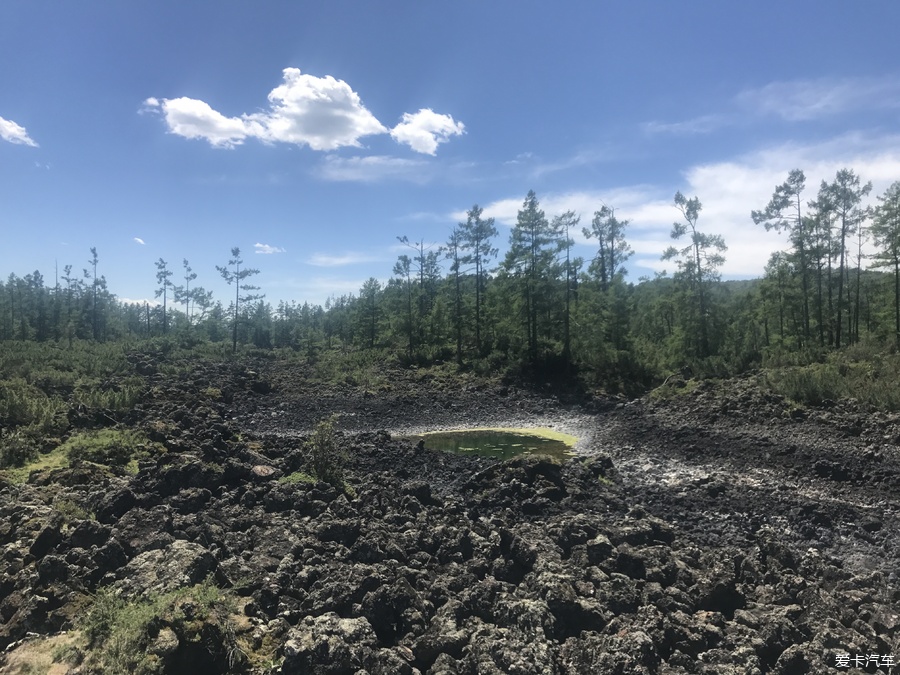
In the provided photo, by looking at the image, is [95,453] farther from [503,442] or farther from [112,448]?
[503,442]

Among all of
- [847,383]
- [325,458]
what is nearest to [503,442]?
[325,458]

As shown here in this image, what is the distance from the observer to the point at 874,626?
277 inches

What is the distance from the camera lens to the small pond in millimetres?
22859

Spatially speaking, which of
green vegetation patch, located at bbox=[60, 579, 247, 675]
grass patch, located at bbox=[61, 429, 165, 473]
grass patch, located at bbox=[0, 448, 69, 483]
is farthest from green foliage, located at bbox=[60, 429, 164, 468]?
green vegetation patch, located at bbox=[60, 579, 247, 675]

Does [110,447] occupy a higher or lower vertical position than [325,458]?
higher

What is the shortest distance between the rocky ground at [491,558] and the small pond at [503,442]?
12.0ft

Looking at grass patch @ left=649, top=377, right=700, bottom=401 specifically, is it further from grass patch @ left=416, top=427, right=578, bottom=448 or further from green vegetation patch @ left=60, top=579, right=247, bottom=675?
green vegetation patch @ left=60, top=579, right=247, bottom=675

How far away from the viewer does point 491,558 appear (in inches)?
375

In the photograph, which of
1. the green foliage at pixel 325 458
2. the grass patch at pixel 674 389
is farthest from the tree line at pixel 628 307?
the green foliage at pixel 325 458

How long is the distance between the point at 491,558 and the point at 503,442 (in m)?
16.0

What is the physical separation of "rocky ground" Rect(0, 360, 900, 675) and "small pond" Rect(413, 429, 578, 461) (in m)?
3.66

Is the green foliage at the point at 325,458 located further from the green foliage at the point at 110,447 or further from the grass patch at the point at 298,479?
the green foliage at the point at 110,447

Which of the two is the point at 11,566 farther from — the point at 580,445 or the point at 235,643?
the point at 580,445

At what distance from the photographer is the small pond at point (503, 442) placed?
2286 cm
